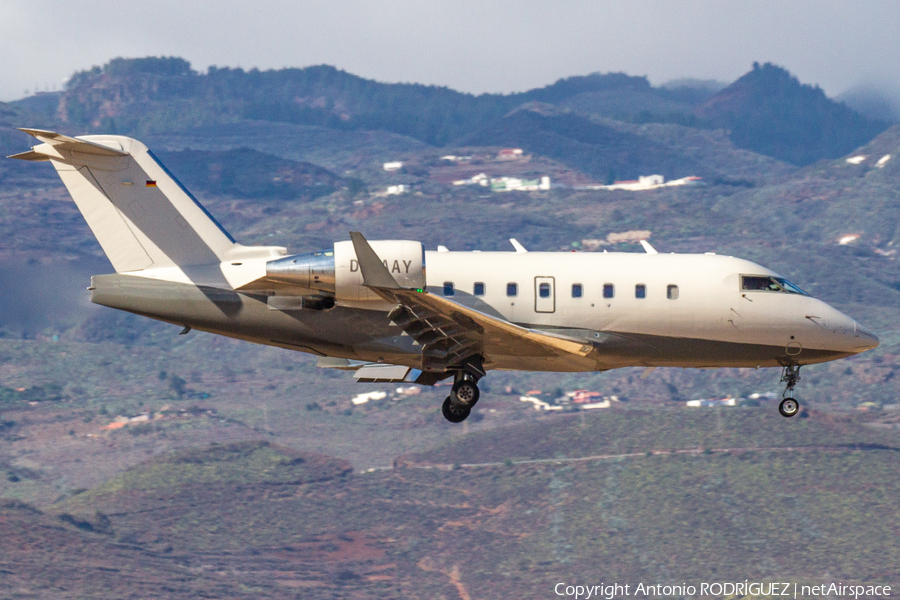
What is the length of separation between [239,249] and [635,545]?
16030 cm

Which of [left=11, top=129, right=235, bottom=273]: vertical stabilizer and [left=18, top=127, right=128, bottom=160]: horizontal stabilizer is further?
[left=11, top=129, right=235, bottom=273]: vertical stabilizer

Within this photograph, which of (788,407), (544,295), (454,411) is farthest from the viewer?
(788,407)

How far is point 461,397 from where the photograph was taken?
36375 millimetres

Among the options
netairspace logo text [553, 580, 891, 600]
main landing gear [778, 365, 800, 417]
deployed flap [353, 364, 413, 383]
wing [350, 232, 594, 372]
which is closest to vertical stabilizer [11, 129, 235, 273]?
deployed flap [353, 364, 413, 383]

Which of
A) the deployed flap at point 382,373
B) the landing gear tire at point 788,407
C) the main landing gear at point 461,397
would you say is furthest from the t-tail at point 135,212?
the landing gear tire at point 788,407

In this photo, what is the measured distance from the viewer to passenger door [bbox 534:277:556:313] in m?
35.9

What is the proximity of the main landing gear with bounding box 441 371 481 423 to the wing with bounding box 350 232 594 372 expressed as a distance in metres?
0.52

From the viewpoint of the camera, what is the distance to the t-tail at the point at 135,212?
36219 millimetres

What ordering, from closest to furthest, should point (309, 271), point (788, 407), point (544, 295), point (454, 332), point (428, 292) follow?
point (309, 271), point (428, 292), point (454, 332), point (544, 295), point (788, 407)

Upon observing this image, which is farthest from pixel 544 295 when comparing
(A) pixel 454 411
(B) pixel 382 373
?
(B) pixel 382 373

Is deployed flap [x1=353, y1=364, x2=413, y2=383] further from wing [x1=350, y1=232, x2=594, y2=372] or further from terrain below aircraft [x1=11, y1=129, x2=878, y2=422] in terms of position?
wing [x1=350, y1=232, x2=594, y2=372]

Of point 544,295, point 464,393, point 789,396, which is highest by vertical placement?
point 544,295

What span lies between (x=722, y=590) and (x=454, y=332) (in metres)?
160

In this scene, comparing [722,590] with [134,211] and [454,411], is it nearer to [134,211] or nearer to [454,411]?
[454,411]
